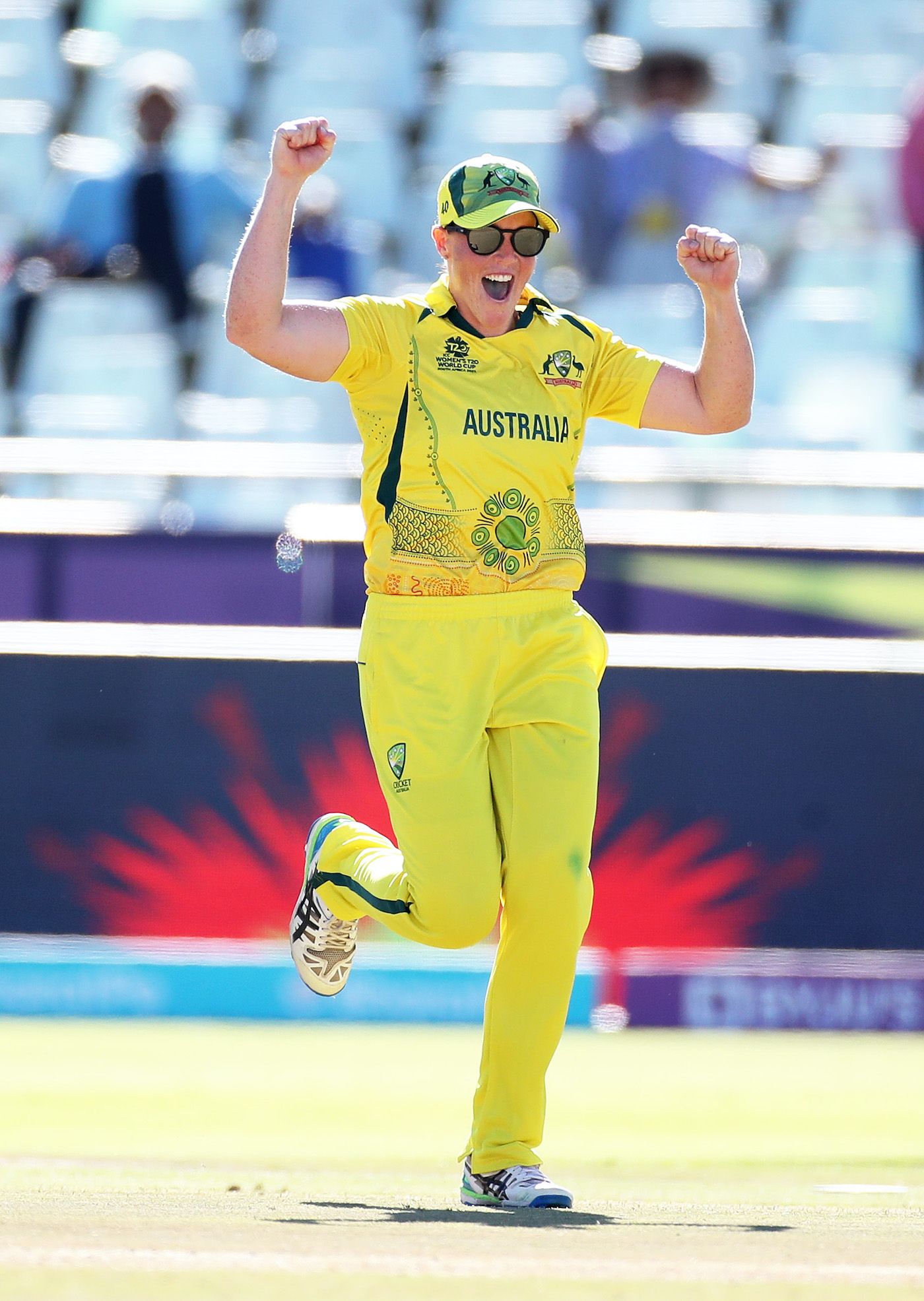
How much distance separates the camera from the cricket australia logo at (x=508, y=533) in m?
4.03

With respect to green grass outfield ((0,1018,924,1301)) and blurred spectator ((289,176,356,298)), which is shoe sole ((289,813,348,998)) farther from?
blurred spectator ((289,176,356,298))

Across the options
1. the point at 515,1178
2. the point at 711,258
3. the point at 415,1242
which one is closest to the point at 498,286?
the point at 711,258

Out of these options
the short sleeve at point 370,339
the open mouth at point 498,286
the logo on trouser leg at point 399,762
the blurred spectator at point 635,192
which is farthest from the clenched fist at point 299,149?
the blurred spectator at point 635,192

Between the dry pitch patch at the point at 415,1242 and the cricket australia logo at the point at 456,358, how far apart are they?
1665mm

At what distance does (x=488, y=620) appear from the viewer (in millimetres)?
4047

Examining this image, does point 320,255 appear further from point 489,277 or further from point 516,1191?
point 516,1191

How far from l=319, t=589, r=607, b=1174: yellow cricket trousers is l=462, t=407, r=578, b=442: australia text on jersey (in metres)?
0.32

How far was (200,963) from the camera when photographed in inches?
295

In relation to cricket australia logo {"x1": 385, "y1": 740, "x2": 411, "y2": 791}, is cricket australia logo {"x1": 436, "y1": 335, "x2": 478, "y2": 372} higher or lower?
higher

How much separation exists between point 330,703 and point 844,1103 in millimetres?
2513

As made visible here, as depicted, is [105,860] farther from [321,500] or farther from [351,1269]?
[351,1269]

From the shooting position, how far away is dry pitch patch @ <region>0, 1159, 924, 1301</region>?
2.78m

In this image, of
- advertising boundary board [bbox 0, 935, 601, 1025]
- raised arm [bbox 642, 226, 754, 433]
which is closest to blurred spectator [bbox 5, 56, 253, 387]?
advertising boundary board [bbox 0, 935, 601, 1025]

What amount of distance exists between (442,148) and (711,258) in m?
7.18
